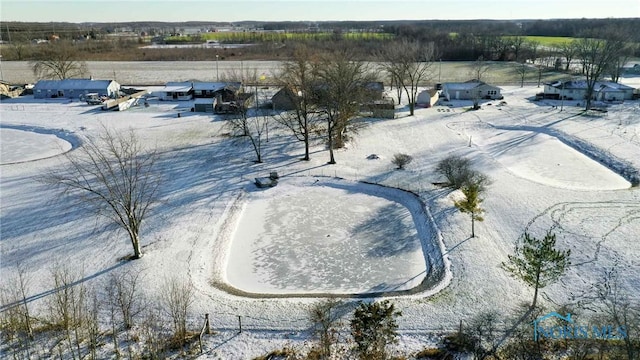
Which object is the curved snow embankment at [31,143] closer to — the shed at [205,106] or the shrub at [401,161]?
the shed at [205,106]

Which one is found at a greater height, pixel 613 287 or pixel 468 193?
pixel 468 193

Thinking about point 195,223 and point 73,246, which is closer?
point 73,246

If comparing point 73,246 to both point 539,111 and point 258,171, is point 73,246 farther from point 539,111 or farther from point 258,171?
point 539,111

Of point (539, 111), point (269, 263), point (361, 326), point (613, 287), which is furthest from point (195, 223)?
point (539, 111)

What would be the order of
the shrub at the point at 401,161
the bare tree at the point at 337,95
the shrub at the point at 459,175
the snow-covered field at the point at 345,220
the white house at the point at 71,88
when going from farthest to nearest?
the white house at the point at 71,88, the bare tree at the point at 337,95, the shrub at the point at 401,161, the shrub at the point at 459,175, the snow-covered field at the point at 345,220

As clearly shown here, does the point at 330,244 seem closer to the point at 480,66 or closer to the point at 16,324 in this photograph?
the point at 16,324

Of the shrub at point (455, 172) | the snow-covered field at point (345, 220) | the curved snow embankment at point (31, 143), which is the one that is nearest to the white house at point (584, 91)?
the snow-covered field at point (345, 220)

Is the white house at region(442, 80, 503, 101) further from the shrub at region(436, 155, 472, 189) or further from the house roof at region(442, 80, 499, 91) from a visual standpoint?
the shrub at region(436, 155, 472, 189)
